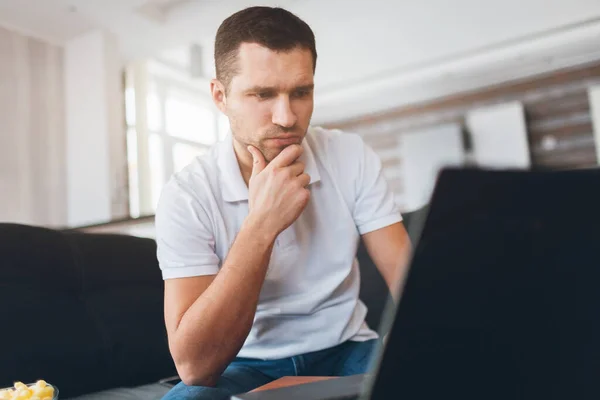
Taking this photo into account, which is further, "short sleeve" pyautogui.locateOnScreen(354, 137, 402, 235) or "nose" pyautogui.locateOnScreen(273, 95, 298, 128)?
"short sleeve" pyautogui.locateOnScreen(354, 137, 402, 235)

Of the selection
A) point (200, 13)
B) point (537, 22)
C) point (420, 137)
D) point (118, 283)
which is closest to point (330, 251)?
point (118, 283)

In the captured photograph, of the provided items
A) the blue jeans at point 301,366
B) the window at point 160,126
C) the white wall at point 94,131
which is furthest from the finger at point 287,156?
the white wall at point 94,131

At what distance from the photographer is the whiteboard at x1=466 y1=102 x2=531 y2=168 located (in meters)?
5.98

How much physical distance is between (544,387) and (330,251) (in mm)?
742

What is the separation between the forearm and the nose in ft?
0.87

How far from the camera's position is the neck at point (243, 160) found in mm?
1132

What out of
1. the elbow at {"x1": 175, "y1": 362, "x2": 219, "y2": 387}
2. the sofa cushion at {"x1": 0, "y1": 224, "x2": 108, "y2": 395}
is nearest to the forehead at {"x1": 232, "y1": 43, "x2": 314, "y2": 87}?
the elbow at {"x1": 175, "y1": 362, "x2": 219, "y2": 387}

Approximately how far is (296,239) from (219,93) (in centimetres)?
37

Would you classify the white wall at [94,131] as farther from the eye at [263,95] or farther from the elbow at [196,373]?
the elbow at [196,373]

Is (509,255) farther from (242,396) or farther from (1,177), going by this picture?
(1,177)

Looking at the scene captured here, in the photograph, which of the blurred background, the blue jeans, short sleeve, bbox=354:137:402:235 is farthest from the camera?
the blurred background

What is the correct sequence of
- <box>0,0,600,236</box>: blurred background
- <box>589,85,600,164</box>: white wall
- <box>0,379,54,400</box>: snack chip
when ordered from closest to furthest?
<box>0,379,54,400</box>: snack chip
<box>0,0,600,236</box>: blurred background
<box>589,85,600,164</box>: white wall

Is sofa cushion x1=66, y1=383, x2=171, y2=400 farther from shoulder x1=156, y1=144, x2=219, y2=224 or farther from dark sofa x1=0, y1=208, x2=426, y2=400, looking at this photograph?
shoulder x1=156, y1=144, x2=219, y2=224

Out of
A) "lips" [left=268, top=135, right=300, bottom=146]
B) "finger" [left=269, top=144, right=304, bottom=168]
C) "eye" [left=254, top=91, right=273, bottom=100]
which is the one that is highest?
"eye" [left=254, top=91, right=273, bottom=100]
